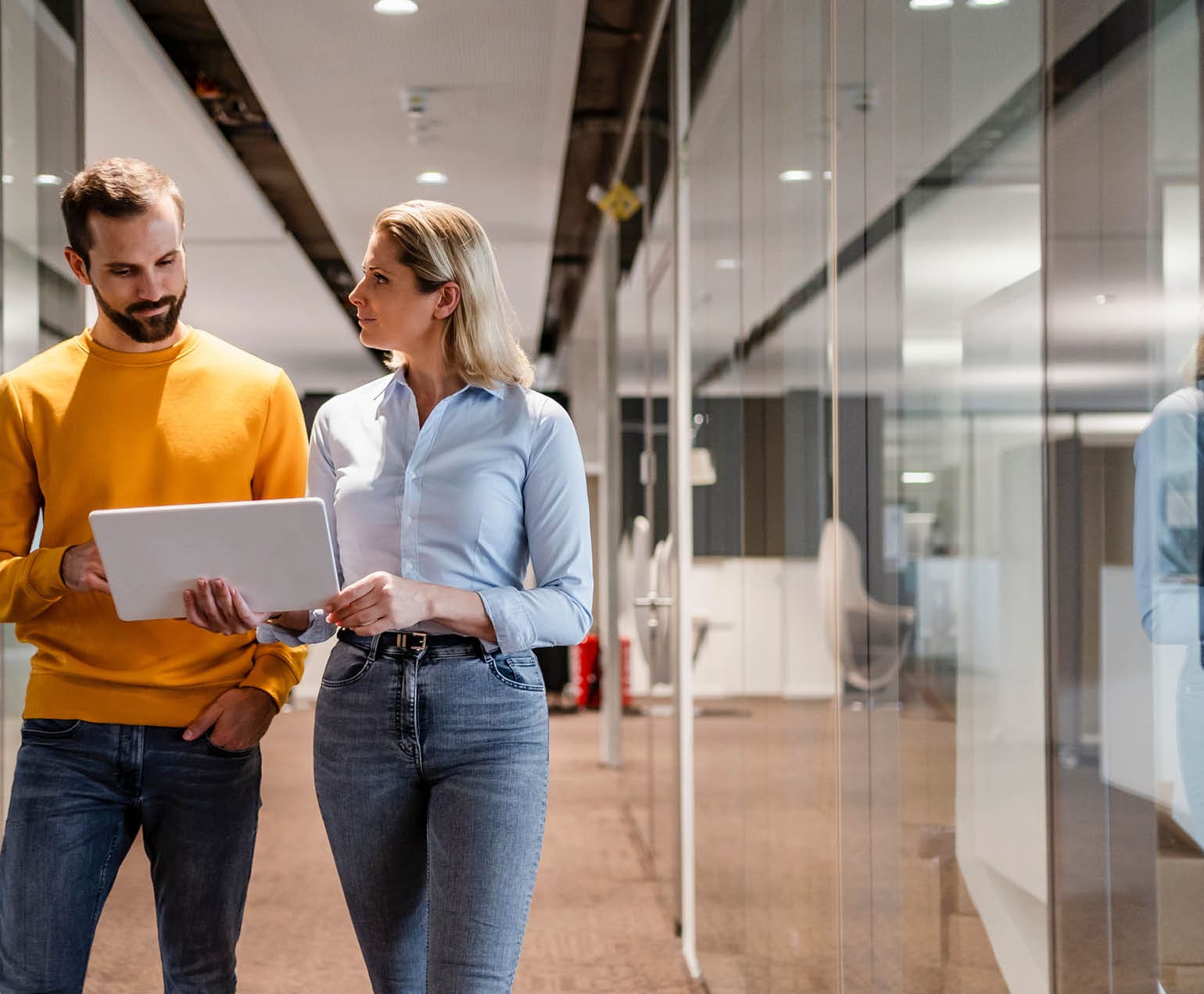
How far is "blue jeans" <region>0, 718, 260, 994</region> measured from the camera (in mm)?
1750

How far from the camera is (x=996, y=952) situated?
54.5 inches

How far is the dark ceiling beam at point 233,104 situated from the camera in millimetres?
4418

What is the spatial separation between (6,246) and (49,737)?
4.94 ft

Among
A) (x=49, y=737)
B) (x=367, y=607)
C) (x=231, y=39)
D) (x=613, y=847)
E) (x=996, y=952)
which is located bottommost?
(x=613, y=847)

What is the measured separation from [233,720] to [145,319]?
556 millimetres

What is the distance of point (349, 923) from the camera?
403cm

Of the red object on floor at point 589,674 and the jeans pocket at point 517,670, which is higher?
the jeans pocket at point 517,670

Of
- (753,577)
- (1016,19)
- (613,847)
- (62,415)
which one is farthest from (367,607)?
(613,847)

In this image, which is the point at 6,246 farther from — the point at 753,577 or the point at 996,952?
the point at 996,952

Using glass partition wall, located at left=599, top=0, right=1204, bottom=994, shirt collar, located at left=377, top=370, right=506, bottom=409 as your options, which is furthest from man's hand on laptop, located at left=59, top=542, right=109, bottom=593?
glass partition wall, located at left=599, top=0, right=1204, bottom=994

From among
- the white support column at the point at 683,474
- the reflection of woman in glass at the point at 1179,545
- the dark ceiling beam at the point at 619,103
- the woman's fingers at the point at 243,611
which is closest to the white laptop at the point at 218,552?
the woman's fingers at the point at 243,611

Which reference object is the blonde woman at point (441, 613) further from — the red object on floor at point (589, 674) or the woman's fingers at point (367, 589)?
the red object on floor at point (589, 674)

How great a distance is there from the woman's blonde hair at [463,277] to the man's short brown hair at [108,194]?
301mm

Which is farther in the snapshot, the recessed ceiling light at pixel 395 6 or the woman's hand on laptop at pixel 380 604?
the recessed ceiling light at pixel 395 6
